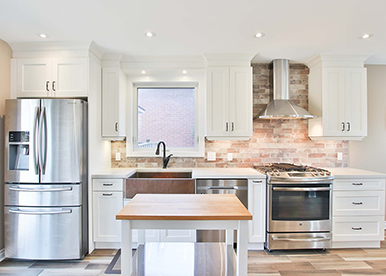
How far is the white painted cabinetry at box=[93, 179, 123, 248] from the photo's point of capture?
108 inches

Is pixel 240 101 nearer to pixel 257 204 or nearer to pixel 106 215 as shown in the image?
pixel 257 204

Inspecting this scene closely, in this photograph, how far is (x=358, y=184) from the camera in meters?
2.82

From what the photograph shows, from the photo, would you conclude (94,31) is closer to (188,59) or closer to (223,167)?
(188,59)

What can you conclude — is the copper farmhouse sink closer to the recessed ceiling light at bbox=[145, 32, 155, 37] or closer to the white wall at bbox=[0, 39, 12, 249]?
the white wall at bbox=[0, 39, 12, 249]

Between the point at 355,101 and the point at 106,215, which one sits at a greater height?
the point at 355,101

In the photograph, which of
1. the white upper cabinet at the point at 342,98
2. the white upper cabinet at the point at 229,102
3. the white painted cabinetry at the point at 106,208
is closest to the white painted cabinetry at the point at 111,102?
the white painted cabinetry at the point at 106,208

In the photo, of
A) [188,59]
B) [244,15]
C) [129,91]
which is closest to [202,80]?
[188,59]

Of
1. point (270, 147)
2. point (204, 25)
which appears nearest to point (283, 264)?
point (270, 147)

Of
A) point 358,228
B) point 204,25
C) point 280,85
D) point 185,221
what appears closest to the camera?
point 185,221

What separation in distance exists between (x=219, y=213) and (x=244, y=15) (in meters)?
1.76

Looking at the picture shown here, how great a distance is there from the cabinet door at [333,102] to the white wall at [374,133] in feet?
1.92

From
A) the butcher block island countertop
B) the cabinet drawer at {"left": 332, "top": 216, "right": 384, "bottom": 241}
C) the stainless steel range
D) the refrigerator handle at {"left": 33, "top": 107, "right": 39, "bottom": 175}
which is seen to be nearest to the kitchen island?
the butcher block island countertop

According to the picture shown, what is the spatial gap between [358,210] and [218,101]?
2215 mm

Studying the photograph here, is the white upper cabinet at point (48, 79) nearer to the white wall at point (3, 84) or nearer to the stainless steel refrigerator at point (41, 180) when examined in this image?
the white wall at point (3, 84)
